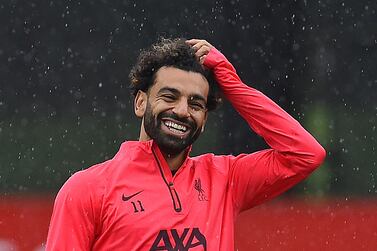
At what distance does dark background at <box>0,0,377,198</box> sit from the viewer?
5684mm

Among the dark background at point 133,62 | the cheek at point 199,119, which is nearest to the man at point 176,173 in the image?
the cheek at point 199,119

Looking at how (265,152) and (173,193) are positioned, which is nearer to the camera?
(173,193)

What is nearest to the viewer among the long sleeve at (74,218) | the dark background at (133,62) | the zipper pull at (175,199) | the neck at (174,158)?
the long sleeve at (74,218)

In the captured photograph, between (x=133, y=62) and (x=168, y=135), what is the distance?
2720 mm

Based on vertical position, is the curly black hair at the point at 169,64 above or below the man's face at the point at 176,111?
above

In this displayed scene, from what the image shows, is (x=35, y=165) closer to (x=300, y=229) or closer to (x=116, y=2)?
(x=116, y=2)

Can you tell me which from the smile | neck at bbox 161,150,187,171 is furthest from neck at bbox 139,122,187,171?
the smile

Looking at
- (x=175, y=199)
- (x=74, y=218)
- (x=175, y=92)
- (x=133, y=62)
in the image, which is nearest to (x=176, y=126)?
(x=175, y=92)

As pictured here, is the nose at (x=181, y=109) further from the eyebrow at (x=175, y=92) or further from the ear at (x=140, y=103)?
the ear at (x=140, y=103)

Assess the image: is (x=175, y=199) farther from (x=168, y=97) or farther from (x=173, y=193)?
(x=168, y=97)

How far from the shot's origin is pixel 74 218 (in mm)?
2955

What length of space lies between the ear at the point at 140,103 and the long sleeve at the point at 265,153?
0.23m

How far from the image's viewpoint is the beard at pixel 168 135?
313 cm

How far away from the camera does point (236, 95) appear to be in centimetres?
333
